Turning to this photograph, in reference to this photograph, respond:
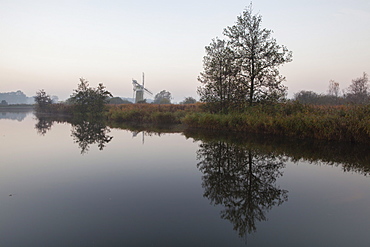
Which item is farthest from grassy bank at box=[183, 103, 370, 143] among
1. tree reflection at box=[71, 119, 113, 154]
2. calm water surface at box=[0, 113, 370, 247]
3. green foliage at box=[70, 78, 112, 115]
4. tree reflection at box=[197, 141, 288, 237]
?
green foliage at box=[70, 78, 112, 115]

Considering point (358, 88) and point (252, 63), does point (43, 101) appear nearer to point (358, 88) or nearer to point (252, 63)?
point (252, 63)

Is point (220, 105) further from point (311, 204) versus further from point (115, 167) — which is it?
point (311, 204)

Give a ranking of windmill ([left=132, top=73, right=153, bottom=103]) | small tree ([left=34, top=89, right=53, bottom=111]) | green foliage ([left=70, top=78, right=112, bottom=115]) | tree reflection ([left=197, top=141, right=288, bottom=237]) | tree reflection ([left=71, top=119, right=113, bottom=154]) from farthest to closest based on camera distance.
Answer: windmill ([left=132, top=73, right=153, bottom=103]) < small tree ([left=34, top=89, right=53, bottom=111]) < green foliage ([left=70, top=78, right=112, bottom=115]) < tree reflection ([left=71, top=119, right=113, bottom=154]) < tree reflection ([left=197, top=141, right=288, bottom=237])

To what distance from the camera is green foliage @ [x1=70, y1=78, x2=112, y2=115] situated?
107 ft

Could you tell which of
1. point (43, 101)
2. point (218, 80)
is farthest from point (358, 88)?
point (43, 101)

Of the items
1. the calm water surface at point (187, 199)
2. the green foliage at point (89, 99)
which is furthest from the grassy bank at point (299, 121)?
the green foliage at point (89, 99)

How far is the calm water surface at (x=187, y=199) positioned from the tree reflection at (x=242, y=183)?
0.02 m

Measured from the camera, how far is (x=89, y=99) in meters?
34.3

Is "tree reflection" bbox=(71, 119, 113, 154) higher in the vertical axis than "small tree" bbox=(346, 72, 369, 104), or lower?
lower

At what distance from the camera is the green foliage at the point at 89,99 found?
107ft

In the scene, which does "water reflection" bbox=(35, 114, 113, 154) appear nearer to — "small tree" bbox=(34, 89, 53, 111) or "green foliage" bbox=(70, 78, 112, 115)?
"green foliage" bbox=(70, 78, 112, 115)

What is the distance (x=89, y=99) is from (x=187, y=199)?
1322 inches

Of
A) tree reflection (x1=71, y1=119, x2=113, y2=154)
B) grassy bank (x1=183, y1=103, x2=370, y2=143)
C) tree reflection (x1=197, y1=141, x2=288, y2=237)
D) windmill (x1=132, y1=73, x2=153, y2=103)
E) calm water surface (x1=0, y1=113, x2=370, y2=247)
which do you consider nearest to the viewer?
calm water surface (x1=0, y1=113, x2=370, y2=247)

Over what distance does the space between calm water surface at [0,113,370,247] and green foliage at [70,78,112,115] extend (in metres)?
25.2
